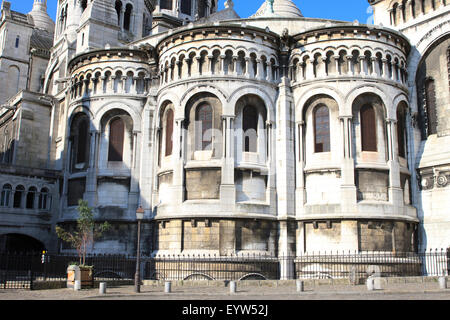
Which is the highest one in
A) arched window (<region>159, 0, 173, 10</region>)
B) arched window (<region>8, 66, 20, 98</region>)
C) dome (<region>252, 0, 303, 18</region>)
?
arched window (<region>159, 0, 173, 10</region>)

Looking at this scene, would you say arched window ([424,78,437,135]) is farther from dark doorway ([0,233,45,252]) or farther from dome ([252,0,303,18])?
dark doorway ([0,233,45,252])

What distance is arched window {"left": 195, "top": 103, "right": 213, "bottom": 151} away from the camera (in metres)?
30.1

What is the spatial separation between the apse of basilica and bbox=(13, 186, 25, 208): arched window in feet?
16.1

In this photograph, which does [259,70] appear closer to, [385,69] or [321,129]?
[321,129]

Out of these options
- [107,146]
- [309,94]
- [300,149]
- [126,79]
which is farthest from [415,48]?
[107,146]

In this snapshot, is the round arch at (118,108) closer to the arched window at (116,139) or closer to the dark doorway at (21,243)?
the arched window at (116,139)

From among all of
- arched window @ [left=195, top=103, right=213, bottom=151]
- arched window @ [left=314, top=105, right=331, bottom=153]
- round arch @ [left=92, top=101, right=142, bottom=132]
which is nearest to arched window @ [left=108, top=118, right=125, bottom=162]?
round arch @ [left=92, top=101, right=142, bottom=132]

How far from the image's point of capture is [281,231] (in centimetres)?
2958

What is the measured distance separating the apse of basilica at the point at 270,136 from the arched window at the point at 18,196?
4901 millimetres

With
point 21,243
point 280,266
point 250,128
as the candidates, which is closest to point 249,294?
point 280,266

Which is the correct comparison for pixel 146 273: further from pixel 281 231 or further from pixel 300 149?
pixel 300 149

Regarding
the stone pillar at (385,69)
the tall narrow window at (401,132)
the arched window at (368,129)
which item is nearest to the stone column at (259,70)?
the arched window at (368,129)

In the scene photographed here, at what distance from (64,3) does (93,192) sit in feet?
110
